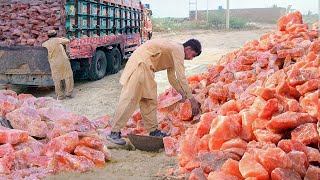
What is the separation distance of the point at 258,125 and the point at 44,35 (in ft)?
21.4

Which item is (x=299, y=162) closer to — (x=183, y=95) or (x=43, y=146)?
(x=183, y=95)

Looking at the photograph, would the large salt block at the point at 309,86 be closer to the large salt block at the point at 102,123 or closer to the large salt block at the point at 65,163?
the large salt block at the point at 65,163

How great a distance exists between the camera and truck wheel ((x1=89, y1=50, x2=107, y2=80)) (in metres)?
10.4

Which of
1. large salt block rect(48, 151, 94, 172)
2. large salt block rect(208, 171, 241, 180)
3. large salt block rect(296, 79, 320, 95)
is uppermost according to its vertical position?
large salt block rect(296, 79, 320, 95)

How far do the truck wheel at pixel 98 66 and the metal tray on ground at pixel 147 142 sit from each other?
5499 millimetres

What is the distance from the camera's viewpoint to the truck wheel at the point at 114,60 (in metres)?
11.6

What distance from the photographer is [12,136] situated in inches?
186

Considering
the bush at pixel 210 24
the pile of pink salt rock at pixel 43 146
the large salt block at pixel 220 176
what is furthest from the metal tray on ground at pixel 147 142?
the bush at pixel 210 24

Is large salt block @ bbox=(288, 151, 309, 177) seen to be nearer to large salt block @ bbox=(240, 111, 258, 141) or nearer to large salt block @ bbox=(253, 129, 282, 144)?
large salt block @ bbox=(253, 129, 282, 144)

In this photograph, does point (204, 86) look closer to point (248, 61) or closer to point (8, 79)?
point (248, 61)

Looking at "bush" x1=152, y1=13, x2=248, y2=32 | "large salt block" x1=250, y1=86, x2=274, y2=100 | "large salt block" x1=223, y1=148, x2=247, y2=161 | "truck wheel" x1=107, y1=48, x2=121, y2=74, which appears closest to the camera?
"large salt block" x1=223, y1=148, x2=247, y2=161

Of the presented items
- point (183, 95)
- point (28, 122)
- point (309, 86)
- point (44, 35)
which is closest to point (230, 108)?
point (309, 86)

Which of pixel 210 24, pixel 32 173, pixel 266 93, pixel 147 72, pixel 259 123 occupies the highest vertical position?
pixel 210 24

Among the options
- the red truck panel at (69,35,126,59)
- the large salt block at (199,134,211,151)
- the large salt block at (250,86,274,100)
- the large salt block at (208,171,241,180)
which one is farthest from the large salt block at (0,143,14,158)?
the red truck panel at (69,35,126,59)
